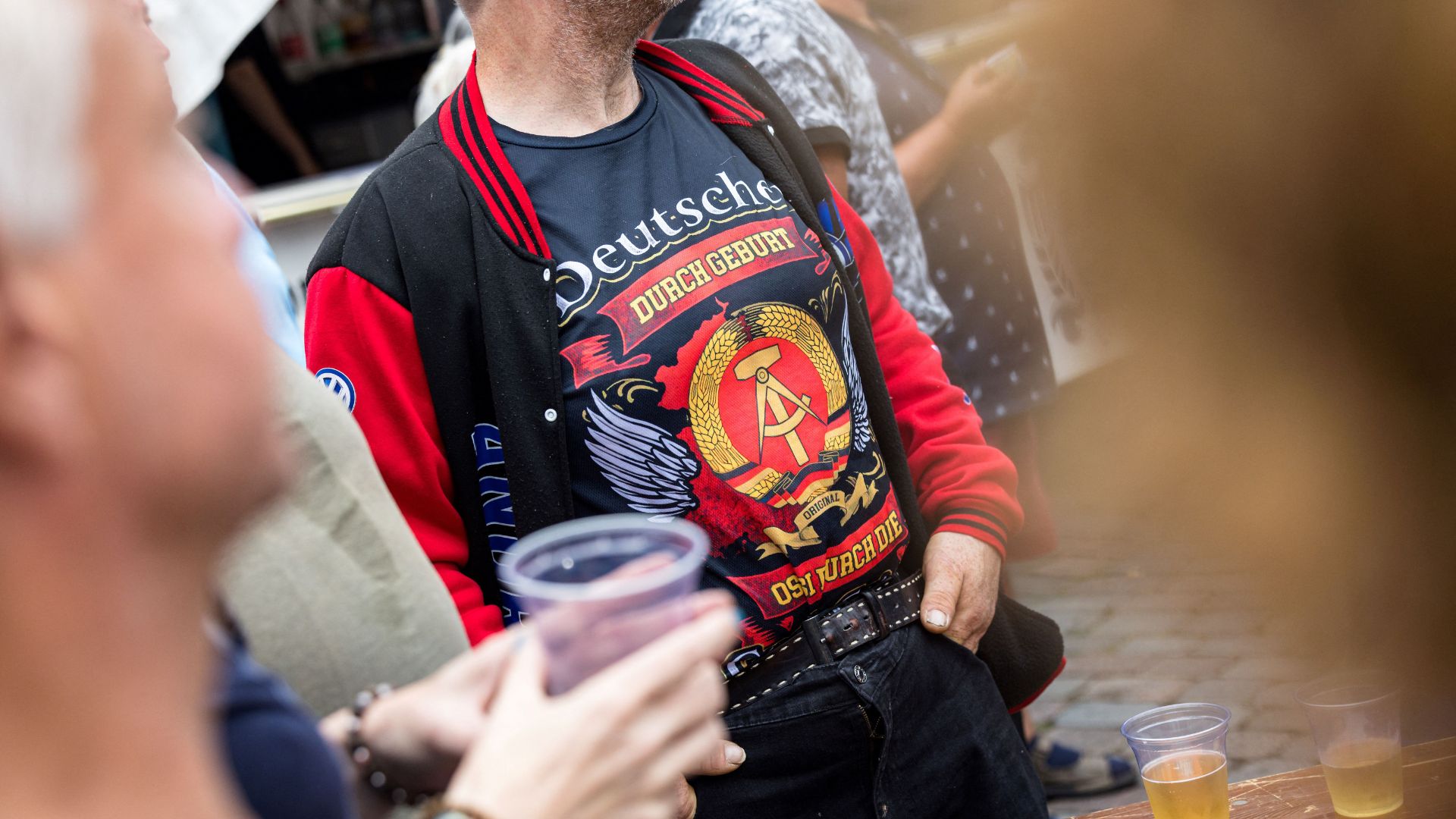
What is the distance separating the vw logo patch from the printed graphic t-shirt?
28 cm

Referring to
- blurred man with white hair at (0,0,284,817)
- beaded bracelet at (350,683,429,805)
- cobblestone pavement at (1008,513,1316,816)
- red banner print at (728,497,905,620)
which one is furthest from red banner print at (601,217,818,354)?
cobblestone pavement at (1008,513,1316,816)

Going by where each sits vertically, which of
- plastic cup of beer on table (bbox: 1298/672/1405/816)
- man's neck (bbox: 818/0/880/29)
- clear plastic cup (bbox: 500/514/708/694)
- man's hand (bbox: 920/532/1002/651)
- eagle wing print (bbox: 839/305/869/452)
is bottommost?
plastic cup of beer on table (bbox: 1298/672/1405/816)

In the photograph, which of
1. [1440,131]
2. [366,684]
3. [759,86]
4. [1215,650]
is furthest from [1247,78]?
[1215,650]

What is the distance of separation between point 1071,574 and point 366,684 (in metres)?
4.15

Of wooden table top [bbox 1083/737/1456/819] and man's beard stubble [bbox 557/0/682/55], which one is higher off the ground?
man's beard stubble [bbox 557/0/682/55]

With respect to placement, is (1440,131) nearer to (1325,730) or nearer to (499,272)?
(1325,730)

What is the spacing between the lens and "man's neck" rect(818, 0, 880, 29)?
2.83m

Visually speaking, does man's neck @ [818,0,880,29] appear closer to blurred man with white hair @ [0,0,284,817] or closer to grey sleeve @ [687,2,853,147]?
grey sleeve @ [687,2,853,147]

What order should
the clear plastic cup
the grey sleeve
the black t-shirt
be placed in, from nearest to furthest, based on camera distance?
the clear plastic cup < the grey sleeve < the black t-shirt

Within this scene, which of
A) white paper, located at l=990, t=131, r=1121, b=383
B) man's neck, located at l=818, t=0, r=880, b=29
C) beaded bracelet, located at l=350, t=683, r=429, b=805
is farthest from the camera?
white paper, located at l=990, t=131, r=1121, b=383

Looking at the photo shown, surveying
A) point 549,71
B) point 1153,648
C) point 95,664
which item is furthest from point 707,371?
point 1153,648

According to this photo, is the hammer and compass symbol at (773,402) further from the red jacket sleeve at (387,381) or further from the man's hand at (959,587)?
the red jacket sleeve at (387,381)

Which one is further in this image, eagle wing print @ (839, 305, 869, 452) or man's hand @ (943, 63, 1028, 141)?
man's hand @ (943, 63, 1028, 141)

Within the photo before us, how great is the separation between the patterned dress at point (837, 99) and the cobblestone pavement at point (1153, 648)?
5.31 feet
